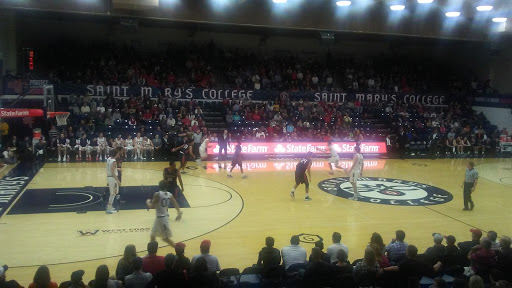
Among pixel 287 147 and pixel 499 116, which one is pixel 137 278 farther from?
pixel 499 116

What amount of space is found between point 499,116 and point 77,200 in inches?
1100

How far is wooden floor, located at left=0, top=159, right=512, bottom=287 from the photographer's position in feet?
29.8

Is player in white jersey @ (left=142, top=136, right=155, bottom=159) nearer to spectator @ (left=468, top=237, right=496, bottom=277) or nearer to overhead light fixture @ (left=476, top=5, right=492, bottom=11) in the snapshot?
overhead light fixture @ (left=476, top=5, right=492, bottom=11)

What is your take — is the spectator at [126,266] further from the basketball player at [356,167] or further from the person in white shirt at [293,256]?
the basketball player at [356,167]

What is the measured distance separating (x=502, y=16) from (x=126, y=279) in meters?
9.38

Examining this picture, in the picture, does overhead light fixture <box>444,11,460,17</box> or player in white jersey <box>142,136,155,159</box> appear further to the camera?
player in white jersey <box>142,136,155,159</box>

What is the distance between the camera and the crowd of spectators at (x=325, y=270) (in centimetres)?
546

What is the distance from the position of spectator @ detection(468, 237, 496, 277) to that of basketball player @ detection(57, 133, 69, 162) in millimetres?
17974

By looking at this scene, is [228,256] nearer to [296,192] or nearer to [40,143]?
[296,192]

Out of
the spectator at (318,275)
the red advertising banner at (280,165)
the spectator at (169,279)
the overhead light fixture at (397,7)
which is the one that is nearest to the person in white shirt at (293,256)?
the spectator at (318,275)

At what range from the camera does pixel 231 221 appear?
11.6m

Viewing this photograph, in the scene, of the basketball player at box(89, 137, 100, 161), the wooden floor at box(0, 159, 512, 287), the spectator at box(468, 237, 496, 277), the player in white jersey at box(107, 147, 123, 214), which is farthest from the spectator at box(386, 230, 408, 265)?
the basketball player at box(89, 137, 100, 161)

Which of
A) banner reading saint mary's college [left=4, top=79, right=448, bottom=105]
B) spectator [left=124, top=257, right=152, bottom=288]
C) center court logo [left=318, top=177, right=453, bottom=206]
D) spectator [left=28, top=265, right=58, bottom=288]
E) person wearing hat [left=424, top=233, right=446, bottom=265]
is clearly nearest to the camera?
spectator [left=28, top=265, right=58, bottom=288]

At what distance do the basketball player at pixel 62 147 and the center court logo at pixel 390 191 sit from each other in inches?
456
